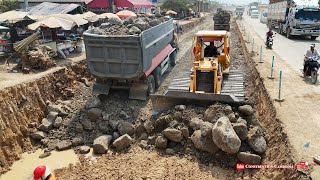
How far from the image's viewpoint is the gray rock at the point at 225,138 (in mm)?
6590

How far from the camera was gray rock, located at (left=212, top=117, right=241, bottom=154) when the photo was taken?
6.59 meters

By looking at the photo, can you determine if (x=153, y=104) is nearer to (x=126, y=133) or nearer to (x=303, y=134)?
(x=126, y=133)

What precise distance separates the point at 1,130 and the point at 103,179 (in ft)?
10.7

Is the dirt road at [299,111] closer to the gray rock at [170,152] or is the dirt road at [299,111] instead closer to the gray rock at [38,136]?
the gray rock at [170,152]

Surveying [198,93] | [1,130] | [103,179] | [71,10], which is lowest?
[103,179]

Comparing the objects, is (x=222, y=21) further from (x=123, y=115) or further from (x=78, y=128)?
(x=78, y=128)

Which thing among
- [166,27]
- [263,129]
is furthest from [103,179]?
[166,27]

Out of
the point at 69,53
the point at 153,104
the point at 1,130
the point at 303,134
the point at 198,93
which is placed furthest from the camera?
the point at 69,53

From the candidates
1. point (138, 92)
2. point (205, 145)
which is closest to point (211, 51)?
point (138, 92)

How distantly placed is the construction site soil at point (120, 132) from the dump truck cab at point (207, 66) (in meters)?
1.00

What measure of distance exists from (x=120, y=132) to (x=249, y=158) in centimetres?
379

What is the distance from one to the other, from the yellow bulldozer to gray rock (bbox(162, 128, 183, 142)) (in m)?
1.25

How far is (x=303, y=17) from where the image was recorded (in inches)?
882

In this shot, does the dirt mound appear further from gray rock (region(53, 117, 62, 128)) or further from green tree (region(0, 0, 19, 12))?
green tree (region(0, 0, 19, 12))
